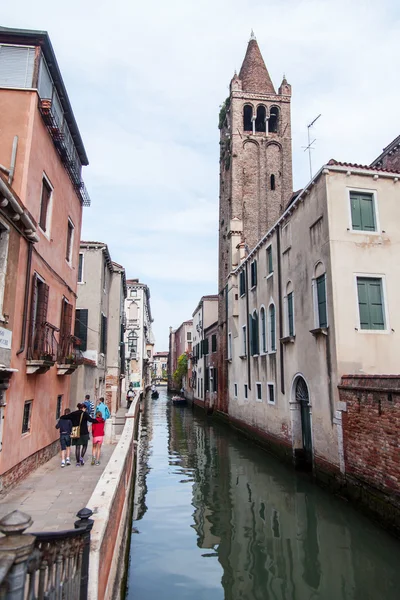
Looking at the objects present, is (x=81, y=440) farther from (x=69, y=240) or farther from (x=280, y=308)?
(x=280, y=308)

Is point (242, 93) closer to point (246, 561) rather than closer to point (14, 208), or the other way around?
point (14, 208)

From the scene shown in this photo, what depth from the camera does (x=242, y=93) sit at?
103ft

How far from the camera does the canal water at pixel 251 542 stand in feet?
19.9

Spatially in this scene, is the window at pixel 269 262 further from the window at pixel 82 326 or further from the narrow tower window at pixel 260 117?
the narrow tower window at pixel 260 117

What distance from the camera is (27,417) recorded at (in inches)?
333

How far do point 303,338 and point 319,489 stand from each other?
4.18 meters

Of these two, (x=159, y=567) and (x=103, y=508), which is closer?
(x=103, y=508)

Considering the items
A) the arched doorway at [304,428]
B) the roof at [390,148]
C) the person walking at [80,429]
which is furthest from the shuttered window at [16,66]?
the roof at [390,148]

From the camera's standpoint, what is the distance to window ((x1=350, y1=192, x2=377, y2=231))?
11.7 metres

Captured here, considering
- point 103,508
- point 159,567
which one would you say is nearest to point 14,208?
point 103,508

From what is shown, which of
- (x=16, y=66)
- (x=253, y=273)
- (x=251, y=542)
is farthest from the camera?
(x=253, y=273)

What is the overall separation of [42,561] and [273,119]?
3421 centimetres

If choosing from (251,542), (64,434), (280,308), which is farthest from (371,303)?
(64,434)

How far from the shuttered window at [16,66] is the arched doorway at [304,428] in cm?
1057
